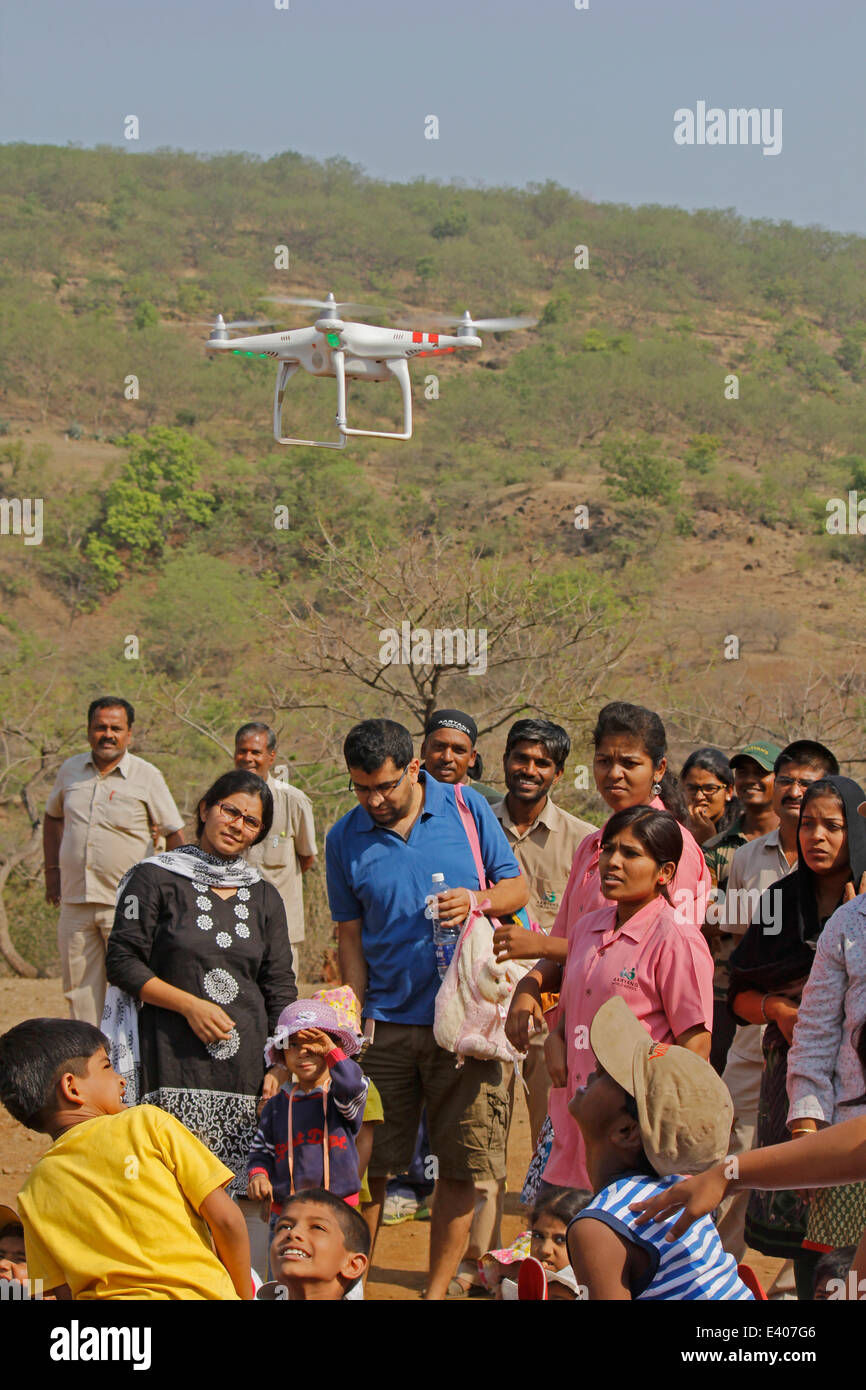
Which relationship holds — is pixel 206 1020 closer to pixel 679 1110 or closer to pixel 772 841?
pixel 679 1110

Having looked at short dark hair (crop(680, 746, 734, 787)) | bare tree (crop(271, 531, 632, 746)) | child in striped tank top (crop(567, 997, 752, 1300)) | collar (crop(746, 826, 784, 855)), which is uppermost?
bare tree (crop(271, 531, 632, 746))

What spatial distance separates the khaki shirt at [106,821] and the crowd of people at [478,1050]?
2.17 meters

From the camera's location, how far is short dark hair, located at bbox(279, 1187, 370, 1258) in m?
3.11

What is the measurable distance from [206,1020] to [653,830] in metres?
1.39

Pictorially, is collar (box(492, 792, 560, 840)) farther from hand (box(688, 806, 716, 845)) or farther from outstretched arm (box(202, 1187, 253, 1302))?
outstretched arm (box(202, 1187, 253, 1302))

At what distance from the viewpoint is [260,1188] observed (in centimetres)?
365

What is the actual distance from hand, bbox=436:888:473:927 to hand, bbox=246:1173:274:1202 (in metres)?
0.88

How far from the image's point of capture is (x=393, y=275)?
2239 inches

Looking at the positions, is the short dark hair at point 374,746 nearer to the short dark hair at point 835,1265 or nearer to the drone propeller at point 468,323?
the short dark hair at point 835,1265

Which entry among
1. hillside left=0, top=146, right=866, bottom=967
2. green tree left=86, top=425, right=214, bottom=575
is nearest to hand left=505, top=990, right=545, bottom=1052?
hillside left=0, top=146, right=866, bottom=967

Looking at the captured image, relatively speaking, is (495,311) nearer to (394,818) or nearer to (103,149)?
(103,149)

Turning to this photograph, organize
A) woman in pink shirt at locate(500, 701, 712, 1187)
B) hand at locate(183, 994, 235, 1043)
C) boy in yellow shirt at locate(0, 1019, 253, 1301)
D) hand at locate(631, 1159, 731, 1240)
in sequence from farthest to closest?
1. hand at locate(183, 994, 235, 1043)
2. woman in pink shirt at locate(500, 701, 712, 1187)
3. boy in yellow shirt at locate(0, 1019, 253, 1301)
4. hand at locate(631, 1159, 731, 1240)

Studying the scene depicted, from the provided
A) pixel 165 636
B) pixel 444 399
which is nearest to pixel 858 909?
pixel 165 636

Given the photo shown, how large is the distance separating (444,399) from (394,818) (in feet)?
130
